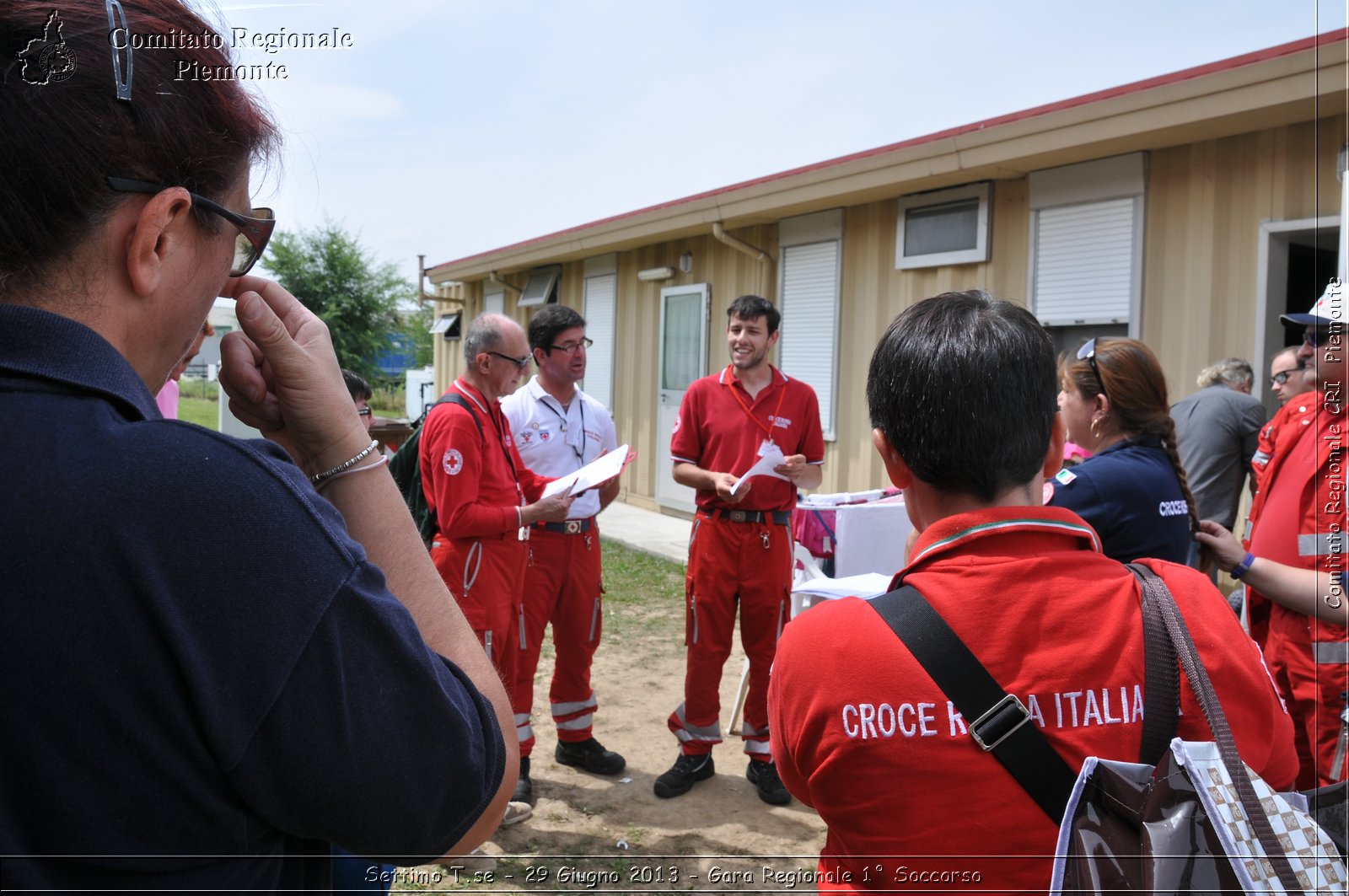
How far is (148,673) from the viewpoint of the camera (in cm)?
75

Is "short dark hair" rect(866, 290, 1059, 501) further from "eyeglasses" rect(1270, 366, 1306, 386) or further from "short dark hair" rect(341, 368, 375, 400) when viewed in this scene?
"eyeglasses" rect(1270, 366, 1306, 386)

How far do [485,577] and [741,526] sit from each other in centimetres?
141

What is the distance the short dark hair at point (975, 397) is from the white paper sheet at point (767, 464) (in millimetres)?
3029

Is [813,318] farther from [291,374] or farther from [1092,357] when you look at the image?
[291,374]

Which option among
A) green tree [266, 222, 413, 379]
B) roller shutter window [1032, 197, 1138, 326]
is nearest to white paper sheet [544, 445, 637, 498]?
roller shutter window [1032, 197, 1138, 326]

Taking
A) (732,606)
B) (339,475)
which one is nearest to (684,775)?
(732,606)

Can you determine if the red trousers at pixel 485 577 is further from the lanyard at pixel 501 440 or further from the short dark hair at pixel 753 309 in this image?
the short dark hair at pixel 753 309

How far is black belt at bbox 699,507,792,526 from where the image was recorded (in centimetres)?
475

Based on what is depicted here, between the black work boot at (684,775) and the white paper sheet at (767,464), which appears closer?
the black work boot at (684,775)

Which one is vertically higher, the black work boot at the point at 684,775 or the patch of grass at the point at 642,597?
the patch of grass at the point at 642,597

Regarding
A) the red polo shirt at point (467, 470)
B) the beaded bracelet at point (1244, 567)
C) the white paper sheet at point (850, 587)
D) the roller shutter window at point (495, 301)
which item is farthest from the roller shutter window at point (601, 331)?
the beaded bracelet at point (1244, 567)

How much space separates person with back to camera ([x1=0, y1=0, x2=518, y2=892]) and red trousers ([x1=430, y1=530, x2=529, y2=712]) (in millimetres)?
3178

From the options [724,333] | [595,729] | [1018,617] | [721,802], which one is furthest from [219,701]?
[724,333]

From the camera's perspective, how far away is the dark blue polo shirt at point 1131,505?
9.01 feet
